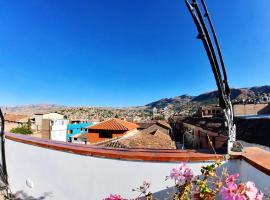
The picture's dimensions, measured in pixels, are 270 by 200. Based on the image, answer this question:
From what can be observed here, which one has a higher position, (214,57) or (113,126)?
(214,57)

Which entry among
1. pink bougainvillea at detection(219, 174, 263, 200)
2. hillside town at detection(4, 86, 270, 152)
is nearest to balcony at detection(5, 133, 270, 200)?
pink bougainvillea at detection(219, 174, 263, 200)

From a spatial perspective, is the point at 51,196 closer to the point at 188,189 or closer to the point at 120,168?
the point at 120,168

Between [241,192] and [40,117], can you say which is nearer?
[241,192]

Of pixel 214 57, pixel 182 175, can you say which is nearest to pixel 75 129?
pixel 214 57

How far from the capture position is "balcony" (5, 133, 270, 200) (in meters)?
2.48

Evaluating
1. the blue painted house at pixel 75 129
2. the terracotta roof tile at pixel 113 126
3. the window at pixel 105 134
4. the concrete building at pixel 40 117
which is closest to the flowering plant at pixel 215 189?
the terracotta roof tile at pixel 113 126

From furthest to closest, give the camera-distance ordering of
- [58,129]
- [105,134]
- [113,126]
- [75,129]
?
[75,129]
[58,129]
[105,134]
[113,126]

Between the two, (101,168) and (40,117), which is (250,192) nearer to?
(101,168)

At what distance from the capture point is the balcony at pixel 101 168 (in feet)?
8.14

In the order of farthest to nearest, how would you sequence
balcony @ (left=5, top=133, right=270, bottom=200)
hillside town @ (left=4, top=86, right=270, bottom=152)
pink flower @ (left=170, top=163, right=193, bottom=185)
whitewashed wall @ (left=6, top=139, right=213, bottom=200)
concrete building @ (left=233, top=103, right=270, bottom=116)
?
concrete building @ (left=233, top=103, right=270, bottom=116), hillside town @ (left=4, top=86, right=270, bottom=152), whitewashed wall @ (left=6, top=139, right=213, bottom=200), balcony @ (left=5, top=133, right=270, bottom=200), pink flower @ (left=170, top=163, right=193, bottom=185)

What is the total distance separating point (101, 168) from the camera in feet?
10.1

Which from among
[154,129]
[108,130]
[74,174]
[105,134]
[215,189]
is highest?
[215,189]

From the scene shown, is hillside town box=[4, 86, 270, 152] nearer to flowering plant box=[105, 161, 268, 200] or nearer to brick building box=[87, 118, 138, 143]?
brick building box=[87, 118, 138, 143]

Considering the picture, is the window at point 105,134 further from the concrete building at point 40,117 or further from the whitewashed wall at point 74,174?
the whitewashed wall at point 74,174
